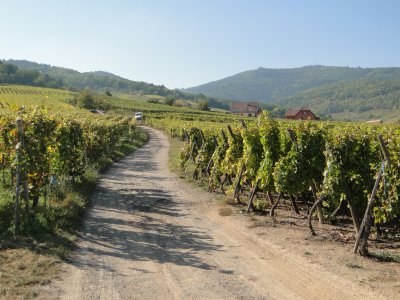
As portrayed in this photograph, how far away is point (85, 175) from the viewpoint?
17297 mm

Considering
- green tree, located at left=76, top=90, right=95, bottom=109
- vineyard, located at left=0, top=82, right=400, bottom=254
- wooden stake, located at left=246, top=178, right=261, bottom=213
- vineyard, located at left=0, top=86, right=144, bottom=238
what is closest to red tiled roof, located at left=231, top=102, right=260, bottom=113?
green tree, located at left=76, top=90, right=95, bottom=109

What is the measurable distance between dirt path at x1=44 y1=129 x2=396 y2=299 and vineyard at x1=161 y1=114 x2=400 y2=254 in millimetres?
1771

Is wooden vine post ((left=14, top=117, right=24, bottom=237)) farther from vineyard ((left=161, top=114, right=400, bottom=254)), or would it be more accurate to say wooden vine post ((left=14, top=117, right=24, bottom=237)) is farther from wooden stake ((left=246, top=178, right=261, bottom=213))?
wooden stake ((left=246, top=178, right=261, bottom=213))

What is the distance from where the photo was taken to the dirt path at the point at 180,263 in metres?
6.84

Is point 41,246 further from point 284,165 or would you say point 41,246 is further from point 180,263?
point 284,165

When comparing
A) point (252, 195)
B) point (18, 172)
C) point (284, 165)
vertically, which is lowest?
point (252, 195)

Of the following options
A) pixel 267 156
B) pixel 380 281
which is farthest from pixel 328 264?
pixel 267 156

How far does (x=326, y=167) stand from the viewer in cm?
1069

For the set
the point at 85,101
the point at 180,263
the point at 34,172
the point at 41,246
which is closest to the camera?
the point at 180,263

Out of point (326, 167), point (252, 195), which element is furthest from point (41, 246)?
point (326, 167)

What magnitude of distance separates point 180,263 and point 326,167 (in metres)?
4.85

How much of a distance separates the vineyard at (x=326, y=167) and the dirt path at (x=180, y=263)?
177cm

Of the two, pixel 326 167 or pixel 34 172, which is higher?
pixel 326 167

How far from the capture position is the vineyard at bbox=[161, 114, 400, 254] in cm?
872
